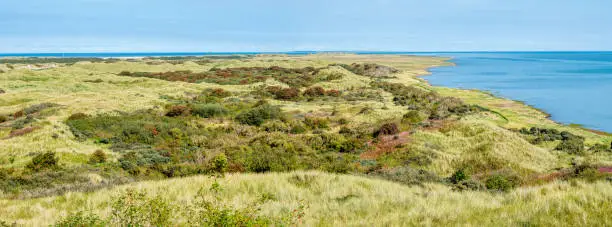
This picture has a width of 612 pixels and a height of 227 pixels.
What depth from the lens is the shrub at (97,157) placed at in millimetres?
17131

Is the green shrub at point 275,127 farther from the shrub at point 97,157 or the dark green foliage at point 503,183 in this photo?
the dark green foliage at point 503,183

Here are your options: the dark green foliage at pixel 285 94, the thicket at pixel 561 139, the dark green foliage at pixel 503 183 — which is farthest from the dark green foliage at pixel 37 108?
the thicket at pixel 561 139

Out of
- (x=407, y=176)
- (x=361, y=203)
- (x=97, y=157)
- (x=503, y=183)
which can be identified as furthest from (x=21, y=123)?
(x=503, y=183)

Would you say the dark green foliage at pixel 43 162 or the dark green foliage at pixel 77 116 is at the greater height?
the dark green foliage at pixel 43 162

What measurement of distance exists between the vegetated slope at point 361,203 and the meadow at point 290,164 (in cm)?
4

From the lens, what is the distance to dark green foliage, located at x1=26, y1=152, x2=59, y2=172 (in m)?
15.0

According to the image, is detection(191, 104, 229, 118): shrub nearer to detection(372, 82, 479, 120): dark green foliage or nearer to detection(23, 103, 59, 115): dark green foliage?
detection(23, 103, 59, 115): dark green foliage

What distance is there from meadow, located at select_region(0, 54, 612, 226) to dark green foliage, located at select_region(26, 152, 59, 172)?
1.6 inches

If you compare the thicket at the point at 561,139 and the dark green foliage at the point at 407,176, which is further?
the thicket at the point at 561,139

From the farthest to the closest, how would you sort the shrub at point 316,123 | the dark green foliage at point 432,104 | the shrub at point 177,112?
the dark green foliage at point 432,104
the shrub at point 177,112
the shrub at point 316,123

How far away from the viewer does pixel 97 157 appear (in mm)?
17375

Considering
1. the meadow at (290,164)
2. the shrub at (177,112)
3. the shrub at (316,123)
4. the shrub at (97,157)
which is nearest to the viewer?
the meadow at (290,164)

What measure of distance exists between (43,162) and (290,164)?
9.63 m

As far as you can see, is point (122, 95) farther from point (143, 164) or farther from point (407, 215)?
point (407, 215)
